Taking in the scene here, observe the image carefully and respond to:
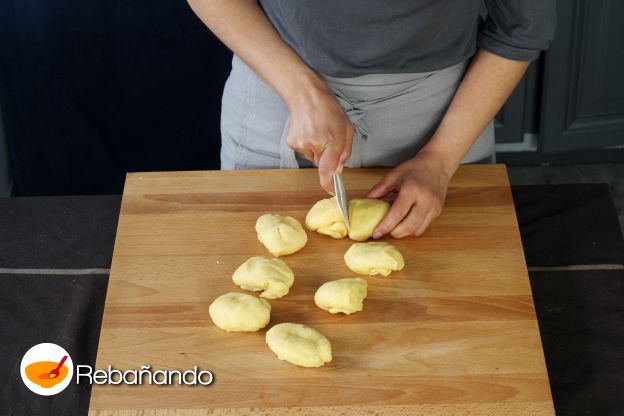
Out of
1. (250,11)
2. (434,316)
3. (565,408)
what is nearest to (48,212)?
(250,11)

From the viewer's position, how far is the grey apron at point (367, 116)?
1349 millimetres

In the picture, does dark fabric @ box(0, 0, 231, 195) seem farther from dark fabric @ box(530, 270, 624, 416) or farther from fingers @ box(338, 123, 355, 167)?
dark fabric @ box(530, 270, 624, 416)

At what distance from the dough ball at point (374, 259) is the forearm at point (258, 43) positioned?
28 centimetres

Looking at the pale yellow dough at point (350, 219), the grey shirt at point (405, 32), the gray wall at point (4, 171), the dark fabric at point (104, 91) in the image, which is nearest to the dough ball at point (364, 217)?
the pale yellow dough at point (350, 219)

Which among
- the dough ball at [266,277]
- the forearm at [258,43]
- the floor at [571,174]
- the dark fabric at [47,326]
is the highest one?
the forearm at [258,43]

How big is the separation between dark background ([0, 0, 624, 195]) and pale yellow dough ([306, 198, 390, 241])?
1.07 m

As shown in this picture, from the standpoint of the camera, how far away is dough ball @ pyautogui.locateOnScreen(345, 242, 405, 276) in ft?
3.71

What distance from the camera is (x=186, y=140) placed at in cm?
228

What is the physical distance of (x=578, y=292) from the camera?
131cm

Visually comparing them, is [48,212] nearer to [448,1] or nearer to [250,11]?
[250,11]

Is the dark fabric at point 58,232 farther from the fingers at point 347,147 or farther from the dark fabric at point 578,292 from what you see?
the dark fabric at point 578,292

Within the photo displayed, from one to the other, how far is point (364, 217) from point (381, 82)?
253mm

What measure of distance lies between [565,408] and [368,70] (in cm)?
59

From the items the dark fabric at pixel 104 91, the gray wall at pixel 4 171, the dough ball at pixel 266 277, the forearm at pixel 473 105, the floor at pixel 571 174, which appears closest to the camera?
the dough ball at pixel 266 277
